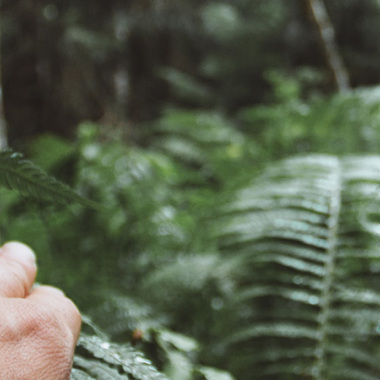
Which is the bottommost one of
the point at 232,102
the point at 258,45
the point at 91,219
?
the point at 91,219

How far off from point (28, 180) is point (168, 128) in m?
2.93

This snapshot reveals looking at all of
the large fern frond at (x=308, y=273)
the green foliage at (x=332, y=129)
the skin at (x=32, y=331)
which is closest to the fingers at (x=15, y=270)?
the skin at (x=32, y=331)

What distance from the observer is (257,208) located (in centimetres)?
116

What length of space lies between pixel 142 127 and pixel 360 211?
154 inches

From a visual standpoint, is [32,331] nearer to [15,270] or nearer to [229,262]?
[15,270]

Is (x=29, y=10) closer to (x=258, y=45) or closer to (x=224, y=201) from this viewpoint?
(x=258, y=45)

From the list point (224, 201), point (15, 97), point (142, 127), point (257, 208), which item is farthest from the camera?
point (142, 127)

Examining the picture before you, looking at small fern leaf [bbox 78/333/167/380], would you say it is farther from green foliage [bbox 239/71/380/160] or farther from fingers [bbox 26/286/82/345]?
green foliage [bbox 239/71/380/160]

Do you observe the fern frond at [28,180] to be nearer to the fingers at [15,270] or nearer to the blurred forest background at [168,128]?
the fingers at [15,270]

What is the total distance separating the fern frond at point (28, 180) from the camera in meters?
0.43

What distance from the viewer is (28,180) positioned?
0.43 m

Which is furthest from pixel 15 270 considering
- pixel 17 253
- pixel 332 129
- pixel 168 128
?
pixel 168 128

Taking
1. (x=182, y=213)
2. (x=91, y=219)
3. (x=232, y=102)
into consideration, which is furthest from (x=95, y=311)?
(x=232, y=102)

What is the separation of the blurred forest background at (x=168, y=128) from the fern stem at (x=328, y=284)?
20mm
